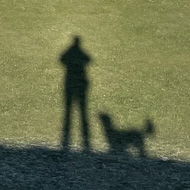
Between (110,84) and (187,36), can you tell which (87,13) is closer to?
(187,36)

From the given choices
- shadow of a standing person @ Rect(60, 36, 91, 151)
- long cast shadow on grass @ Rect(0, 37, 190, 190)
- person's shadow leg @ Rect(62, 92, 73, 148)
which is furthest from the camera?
shadow of a standing person @ Rect(60, 36, 91, 151)

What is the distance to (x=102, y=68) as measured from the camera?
46.6 feet

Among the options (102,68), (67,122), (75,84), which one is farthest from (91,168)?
(102,68)

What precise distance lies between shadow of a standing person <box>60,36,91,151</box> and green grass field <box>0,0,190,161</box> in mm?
101

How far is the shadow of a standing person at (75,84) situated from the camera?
10.5m

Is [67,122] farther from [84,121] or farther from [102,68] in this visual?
[102,68]

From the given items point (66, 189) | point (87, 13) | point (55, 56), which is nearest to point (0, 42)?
point (55, 56)

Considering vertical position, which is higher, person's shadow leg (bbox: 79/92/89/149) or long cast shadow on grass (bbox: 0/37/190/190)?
person's shadow leg (bbox: 79/92/89/149)

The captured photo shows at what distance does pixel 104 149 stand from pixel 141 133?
3.19 feet

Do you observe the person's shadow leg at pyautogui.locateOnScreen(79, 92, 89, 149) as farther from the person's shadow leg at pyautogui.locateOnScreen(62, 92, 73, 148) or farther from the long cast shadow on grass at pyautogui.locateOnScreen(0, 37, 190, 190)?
the person's shadow leg at pyautogui.locateOnScreen(62, 92, 73, 148)

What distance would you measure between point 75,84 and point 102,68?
1434mm

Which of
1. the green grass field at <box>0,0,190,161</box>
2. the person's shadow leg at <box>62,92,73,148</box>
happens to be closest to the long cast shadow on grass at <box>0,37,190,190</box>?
the person's shadow leg at <box>62,92,73,148</box>

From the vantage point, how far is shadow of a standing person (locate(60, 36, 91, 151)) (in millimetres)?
10500

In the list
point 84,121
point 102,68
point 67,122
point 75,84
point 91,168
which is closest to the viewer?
point 91,168
